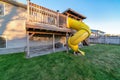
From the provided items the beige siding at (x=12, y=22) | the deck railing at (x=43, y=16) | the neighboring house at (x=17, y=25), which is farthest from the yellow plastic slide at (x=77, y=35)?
the beige siding at (x=12, y=22)

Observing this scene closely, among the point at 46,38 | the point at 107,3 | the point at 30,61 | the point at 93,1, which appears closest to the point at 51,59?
the point at 30,61

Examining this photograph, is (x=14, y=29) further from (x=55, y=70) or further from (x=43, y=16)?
(x=55, y=70)

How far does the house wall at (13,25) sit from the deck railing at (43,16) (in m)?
3.37

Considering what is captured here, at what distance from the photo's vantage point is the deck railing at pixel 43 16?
716 cm

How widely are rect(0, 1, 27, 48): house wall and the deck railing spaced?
3366mm

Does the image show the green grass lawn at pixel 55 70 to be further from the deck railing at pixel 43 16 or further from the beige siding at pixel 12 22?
the beige siding at pixel 12 22

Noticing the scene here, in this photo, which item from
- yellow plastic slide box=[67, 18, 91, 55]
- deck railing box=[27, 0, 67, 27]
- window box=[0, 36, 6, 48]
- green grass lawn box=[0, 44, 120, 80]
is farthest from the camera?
window box=[0, 36, 6, 48]

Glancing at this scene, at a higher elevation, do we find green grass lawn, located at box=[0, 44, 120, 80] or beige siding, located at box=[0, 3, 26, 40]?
beige siding, located at box=[0, 3, 26, 40]

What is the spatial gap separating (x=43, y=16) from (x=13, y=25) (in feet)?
12.2

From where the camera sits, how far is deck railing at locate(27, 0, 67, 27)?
23.5 feet

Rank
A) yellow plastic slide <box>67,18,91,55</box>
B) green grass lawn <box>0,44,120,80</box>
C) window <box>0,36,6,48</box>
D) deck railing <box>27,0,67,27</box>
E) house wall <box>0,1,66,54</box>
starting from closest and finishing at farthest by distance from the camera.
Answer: green grass lawn <box>0,44,120,80</box> → deck railing <box>27,0,67,27</box> → yellow plastic slide <box>67,18,91,55</box> → window <box>0,36,6,48</box> → house wall <box>0,1,66,54</box>

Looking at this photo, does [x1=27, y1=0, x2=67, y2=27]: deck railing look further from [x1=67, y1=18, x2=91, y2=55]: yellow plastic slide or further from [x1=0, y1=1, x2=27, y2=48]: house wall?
[x1=0, y1=1, x2=27, y2=48]: house wall

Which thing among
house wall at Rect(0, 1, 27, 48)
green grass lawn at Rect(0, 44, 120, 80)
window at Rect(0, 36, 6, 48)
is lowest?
green grass lawn at Rect(0, 44, 120, 80)

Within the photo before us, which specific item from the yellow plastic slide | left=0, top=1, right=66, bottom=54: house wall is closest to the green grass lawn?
the yellow plastic slide
